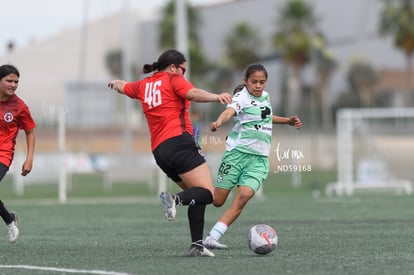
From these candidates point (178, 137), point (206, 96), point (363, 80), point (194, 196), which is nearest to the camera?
point (206, 96)

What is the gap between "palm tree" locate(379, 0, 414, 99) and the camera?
77.9 m

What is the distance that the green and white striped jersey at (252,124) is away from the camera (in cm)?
1151

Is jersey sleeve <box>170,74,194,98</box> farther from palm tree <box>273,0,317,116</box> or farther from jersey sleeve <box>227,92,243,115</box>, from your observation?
palm tree <box>273,0,317,116</box>

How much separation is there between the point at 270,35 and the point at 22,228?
2953 inches

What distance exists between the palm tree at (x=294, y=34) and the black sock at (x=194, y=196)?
7567cm

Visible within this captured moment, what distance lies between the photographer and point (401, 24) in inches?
3113

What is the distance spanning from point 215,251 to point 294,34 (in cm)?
7772

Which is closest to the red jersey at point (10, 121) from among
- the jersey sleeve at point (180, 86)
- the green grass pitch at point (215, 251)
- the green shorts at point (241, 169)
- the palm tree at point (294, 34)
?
the green grass pitch at point (215, 251)

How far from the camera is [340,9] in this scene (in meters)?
81.6

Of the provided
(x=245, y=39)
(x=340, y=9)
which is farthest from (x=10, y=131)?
(x=245, y=39)

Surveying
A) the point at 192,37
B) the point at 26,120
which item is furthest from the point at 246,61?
the point at 26,120

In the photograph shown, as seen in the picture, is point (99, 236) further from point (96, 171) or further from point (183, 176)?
point (96, 171)

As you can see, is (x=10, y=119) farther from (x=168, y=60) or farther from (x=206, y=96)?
(x=206, y=96)

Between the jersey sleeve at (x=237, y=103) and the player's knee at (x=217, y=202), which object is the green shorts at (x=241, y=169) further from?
the jersey sleeve at (x=237, y=103)
